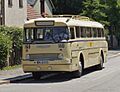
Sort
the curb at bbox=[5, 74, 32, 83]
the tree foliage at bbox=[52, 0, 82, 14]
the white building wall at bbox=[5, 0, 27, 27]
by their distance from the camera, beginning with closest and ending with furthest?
the curb at bbox=[5, 74, 32, 83] < the white building wall at bbox=[5, 0, 27, 27] < the tree foliage at bbox=[52, 0, 82, 14]

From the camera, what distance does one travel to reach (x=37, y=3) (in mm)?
51000

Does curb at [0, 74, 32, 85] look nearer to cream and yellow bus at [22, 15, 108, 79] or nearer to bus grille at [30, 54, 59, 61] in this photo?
cream and yellow bus at [22, 15, 108, 79]

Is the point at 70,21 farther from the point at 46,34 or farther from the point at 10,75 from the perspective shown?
the point at 10,75

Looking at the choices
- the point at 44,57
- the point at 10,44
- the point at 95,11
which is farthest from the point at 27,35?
the point at 95,11

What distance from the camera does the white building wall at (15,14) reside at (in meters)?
37.5

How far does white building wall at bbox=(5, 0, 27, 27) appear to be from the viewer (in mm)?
37500

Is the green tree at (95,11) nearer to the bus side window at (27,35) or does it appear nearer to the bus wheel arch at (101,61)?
the bus wheel arch at (101,61)

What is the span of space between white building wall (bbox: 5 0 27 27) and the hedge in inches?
399

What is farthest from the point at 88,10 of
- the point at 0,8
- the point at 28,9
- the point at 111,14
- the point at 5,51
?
the point at 5,51

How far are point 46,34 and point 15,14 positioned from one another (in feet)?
64.3

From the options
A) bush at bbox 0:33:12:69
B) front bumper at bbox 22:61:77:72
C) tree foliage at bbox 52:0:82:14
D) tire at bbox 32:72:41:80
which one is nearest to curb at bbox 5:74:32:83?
tire at bbox 32:72:41:80

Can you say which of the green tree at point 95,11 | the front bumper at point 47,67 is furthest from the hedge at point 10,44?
the green tree at point 95,11

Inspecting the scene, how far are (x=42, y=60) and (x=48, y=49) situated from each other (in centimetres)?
55

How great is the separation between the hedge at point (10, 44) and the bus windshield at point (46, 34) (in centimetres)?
444
